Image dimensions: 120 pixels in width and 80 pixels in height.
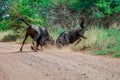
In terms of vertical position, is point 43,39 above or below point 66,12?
above

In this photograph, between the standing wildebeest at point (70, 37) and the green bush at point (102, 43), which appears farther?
the standing wildebeest at point (70, 37)

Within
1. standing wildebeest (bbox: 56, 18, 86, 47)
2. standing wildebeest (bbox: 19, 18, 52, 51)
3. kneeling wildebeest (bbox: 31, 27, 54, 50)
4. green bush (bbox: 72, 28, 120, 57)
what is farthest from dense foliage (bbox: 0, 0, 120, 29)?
standing wildebeest (bbox: 19, 18, 52, 51)

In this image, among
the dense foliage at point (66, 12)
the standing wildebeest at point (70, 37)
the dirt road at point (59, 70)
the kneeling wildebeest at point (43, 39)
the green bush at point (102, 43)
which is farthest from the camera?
the dense foliage at point (66, 12)

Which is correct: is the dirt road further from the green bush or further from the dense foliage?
the dense foliage

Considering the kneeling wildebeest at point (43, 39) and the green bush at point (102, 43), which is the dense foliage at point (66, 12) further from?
the kneeling wildebeest at point (43, 39)

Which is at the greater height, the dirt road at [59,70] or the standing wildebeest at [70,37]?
the dirt road at [59,70]

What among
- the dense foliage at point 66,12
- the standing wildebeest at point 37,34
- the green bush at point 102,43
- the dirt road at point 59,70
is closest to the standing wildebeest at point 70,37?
the green bush at point 102,43

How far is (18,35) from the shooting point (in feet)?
108

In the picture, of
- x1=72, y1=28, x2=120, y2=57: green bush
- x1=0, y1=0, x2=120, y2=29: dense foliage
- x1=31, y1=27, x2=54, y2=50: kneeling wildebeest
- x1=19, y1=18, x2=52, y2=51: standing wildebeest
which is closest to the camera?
x1=72, y1=28, x2=120, y2=57: green bush

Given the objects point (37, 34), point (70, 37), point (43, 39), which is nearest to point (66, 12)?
point (70, 37)

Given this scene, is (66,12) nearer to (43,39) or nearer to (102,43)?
(43,39)

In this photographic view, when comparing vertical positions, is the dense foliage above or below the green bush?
below

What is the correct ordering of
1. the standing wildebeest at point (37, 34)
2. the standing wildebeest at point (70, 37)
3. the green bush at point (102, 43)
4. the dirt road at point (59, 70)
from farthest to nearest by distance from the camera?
1. the standing wildebeest at point (70, 37)
2. the standing wildebeest at point (37, 34)
3. the green bush at point (102, 43)
4. the dirt road at point (59, 70)

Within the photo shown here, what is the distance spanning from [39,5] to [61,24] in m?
5.27
